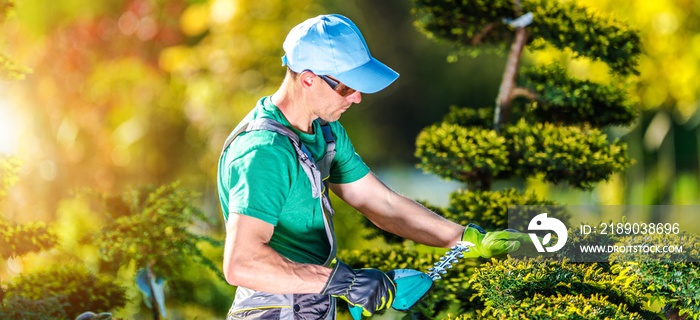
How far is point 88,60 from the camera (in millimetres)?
7789

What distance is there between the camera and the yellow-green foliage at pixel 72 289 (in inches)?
163

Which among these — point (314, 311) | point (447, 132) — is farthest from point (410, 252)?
point (314, 311)

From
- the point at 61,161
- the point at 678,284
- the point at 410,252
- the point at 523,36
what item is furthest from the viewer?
the point at 61,161

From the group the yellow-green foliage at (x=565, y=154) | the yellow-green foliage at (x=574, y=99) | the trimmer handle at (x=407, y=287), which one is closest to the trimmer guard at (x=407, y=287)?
the trimmer handle at (x=407, y=287)

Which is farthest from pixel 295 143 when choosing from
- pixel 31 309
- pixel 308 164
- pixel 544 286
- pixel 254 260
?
pixel 31 309

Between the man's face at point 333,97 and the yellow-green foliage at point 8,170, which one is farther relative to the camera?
the yellow-green foliage at point 8,170

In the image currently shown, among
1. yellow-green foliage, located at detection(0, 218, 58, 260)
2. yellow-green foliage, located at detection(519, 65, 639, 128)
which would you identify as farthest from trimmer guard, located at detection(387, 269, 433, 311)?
yellow-green foliage, located at detection(0, 218, 58, 260)

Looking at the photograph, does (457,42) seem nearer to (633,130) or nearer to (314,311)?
(314,311)

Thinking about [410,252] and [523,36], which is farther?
[523,36]

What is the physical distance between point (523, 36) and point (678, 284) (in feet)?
6.09

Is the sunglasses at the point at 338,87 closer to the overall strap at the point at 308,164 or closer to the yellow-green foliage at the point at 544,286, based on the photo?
the overall strap at the point at 308,164

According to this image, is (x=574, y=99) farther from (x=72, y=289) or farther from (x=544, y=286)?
(x=72, y=289)

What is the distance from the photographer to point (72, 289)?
13.7 ft

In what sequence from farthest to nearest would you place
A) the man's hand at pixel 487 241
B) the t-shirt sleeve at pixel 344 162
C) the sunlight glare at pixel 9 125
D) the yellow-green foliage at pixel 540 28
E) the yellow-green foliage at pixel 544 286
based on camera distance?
the sunlight glare at pixel 9 125 → the yellow-green foliage at pixel 540 28 → the yellow-green foliage at pixel 544 286 → the man's hand at pixel 487 241 → the t-shirt sleeve at pixel 344 162
